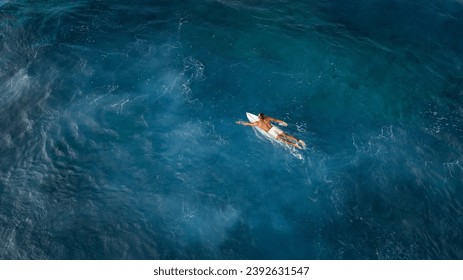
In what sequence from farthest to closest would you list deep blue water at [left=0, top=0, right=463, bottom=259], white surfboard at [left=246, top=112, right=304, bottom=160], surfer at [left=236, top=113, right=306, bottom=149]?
white surfboard at [left=246, top=112, right=304, bottom=160] < surfer at [left=236, top=113, right=306, bottom=149] < deep blue water at [left=0, top=0, right=463, bottom=259]

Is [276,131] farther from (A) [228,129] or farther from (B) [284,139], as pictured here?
(A) [228,129]

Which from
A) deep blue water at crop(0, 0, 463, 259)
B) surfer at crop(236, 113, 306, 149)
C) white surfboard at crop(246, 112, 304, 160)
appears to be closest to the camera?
deep blue water at crop(0, 0, 463, 259)

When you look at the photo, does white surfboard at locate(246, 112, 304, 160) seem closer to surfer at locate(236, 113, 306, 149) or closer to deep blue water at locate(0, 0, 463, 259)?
deep blue water at locate(0, 0, 463, 259)

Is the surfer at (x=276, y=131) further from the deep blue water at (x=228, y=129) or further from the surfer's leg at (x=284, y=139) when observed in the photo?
the deep blue water at (x=228, y=129)

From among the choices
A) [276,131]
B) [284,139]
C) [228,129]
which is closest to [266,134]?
[276,131]

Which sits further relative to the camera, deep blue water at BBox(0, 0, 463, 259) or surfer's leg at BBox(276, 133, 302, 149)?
surfer's leg at BBox(276, 133, 302, 149)

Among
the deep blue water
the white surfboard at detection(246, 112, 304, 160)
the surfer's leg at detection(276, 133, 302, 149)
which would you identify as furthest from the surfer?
the deep blue water

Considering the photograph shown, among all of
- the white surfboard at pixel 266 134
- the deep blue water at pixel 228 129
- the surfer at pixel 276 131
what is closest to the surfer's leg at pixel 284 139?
the surfer at pixel 276 131

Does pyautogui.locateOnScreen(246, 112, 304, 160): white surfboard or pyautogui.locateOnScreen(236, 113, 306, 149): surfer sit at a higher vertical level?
pyautogui.locateOnScreen(236, 113, 306, 149): surfer

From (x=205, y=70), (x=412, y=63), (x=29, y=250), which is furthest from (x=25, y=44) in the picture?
(x=412, y=63)
